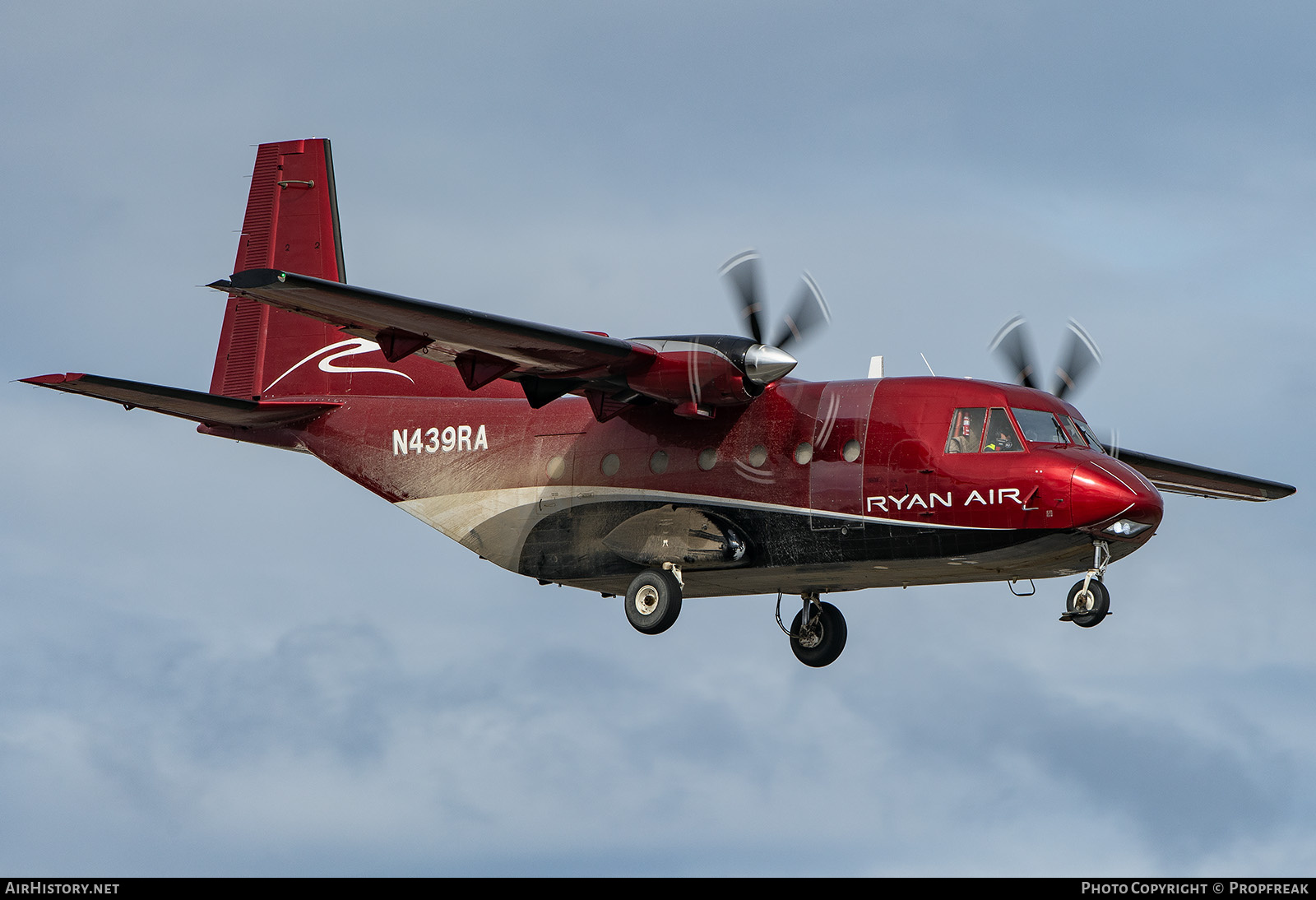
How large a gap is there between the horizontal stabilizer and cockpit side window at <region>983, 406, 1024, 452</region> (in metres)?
10.8

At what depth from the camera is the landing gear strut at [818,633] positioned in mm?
23734

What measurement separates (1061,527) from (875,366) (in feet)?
12.2

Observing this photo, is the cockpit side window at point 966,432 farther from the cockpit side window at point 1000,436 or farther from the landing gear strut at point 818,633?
the landing gear strut at point 818,633

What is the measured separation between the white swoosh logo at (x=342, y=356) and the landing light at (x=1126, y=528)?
1165 centimetres

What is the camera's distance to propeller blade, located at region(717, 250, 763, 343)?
871 inches

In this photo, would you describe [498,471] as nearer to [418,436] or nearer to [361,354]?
[418,436]

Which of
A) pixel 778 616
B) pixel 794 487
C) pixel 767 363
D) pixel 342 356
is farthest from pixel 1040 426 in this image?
pixel 342 356

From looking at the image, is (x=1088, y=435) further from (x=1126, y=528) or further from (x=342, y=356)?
(x=342, y=356)

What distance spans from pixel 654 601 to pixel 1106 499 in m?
6.06

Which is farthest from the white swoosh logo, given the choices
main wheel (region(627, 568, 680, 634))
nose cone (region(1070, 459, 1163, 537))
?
nose cone (region(1070, 459, 1163, 537))

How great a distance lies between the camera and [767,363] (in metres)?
21.1

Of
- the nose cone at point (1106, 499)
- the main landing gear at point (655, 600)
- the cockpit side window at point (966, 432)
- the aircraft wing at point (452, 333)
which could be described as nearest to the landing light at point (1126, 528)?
the nose cone at point (1106, 499)

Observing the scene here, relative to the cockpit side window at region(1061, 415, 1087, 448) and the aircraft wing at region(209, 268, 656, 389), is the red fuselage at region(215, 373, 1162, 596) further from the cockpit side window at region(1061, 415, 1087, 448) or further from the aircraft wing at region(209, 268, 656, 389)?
the aircraft wing at region(209, 268, 656, 389)

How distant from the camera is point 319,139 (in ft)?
91.9
